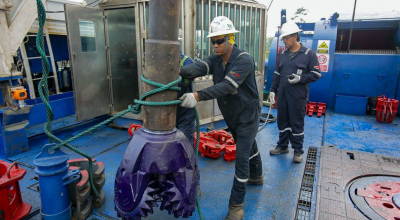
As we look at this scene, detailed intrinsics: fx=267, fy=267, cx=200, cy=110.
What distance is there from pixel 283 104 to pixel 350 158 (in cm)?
129

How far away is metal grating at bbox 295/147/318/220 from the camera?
290 cm

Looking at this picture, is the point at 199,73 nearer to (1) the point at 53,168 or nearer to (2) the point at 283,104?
(1) the point at 53,168

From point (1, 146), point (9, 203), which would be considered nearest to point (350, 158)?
point (9, 203)

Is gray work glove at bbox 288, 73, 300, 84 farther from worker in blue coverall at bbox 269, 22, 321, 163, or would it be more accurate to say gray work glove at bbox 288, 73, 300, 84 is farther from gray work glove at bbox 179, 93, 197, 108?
gray work glove at bbox 179, 93, 197, 108

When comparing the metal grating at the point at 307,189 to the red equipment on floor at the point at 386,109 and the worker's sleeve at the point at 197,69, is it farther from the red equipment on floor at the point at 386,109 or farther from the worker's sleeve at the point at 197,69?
the red equipment on floor at the point at 386,109

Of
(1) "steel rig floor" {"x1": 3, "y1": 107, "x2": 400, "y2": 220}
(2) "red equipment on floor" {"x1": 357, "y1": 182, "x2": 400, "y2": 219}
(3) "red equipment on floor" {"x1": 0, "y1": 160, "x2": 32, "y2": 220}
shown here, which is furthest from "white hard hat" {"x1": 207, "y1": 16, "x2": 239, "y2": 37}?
(2) "red equipment on floor" {"x1": 357, "y1": 182, "x2": 400, "y2": 219}

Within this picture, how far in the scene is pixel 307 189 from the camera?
3373 millimetres

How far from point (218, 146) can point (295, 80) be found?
152cm

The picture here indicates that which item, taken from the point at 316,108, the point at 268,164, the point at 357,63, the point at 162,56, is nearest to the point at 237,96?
the point at 162,56

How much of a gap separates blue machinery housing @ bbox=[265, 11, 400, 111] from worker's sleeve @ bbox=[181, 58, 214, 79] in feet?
14.6

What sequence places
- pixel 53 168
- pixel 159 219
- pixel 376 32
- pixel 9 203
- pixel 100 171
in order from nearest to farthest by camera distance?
pixel 53 168 → pixel 9 203 → pixel 159 219 → pixel 100 171 → pixel 376 32

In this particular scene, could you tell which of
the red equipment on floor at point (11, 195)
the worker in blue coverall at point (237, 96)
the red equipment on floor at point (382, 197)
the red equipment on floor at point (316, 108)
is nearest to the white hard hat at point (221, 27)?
the worker in blue coverall at point (237, 96)

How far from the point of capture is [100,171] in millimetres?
2943

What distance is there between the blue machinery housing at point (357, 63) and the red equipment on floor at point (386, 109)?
2.18 ft
